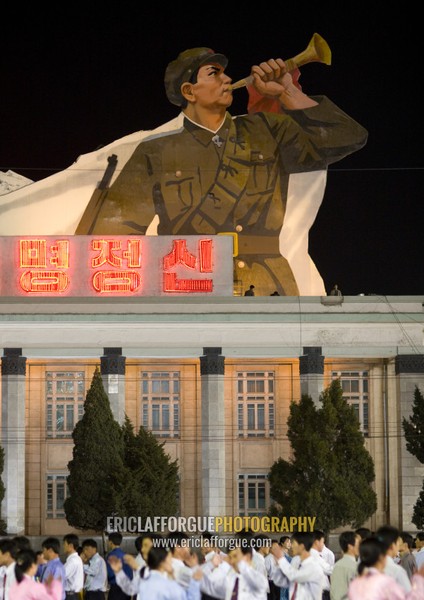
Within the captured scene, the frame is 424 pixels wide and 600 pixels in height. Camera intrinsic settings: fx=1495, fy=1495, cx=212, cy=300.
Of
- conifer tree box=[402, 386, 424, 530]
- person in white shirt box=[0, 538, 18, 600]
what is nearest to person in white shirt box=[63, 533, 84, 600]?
person in white shirt box=[0, 538, 18, 600]

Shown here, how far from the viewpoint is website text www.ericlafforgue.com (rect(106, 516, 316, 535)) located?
156ft

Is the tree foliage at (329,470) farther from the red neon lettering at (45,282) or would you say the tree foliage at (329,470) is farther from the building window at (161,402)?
the red neon lettering at (45,282)

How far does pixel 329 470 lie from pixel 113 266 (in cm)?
1164

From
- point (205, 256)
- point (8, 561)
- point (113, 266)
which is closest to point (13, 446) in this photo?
point (113, 266)

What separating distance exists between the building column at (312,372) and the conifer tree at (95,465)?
7.38 metres

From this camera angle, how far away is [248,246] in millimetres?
64500

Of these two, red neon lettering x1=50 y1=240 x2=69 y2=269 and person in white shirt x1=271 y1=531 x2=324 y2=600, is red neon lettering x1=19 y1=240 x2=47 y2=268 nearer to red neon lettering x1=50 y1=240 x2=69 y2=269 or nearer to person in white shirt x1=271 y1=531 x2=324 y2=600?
red neon lettering x1=50 y1=240 x2=69 y2=269

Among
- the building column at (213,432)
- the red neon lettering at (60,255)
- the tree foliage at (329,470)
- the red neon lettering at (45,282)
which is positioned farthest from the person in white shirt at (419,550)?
the red neon lettering at (60,255)

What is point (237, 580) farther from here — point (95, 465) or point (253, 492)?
point (253, 492)

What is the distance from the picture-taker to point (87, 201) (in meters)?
65.0

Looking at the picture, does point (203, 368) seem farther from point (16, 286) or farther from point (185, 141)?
point (185, 141)

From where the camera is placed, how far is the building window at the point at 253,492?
54812 mm

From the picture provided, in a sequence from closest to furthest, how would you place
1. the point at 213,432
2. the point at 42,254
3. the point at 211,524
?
the point at 211,524 < the point at 213,432 < the point at 42,254

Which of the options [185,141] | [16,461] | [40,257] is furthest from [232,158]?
[16,461]
